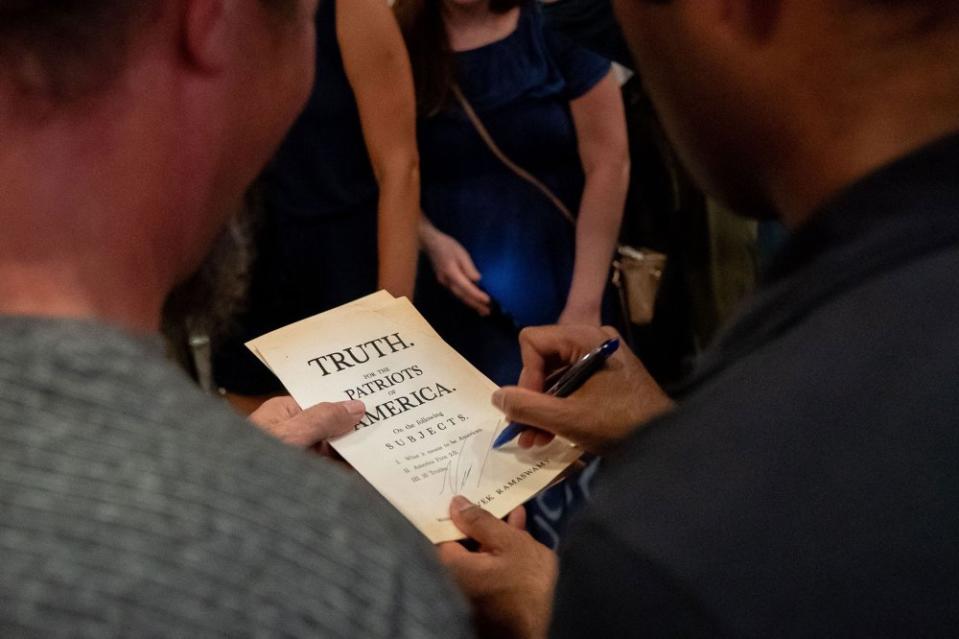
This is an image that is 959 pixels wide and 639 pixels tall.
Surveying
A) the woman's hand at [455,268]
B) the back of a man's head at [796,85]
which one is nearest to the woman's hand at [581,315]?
the woman's hand at [455,268]

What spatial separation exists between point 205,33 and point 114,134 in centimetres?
6

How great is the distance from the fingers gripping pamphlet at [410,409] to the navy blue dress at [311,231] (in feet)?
1.20

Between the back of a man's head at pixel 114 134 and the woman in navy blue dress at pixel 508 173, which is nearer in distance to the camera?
the back of a man's head at pixel 114 134

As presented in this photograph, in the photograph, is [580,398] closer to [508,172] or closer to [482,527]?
[482,527]

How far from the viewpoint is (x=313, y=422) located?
800 mm

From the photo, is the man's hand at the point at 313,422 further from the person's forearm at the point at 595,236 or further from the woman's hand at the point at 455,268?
the person's forearm at the point at 595,236

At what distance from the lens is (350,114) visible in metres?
1.23

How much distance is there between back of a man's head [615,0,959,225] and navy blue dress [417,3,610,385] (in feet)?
2.69

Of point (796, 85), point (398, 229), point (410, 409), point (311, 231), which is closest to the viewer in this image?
point (796, 85)

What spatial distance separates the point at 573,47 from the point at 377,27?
351 millimetres

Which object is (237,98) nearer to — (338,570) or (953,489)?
(338,570)

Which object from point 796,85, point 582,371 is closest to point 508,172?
point 582,371

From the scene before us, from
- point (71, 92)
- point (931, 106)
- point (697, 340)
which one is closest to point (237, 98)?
point (71, 92)

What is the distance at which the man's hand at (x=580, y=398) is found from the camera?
32.7 inches
